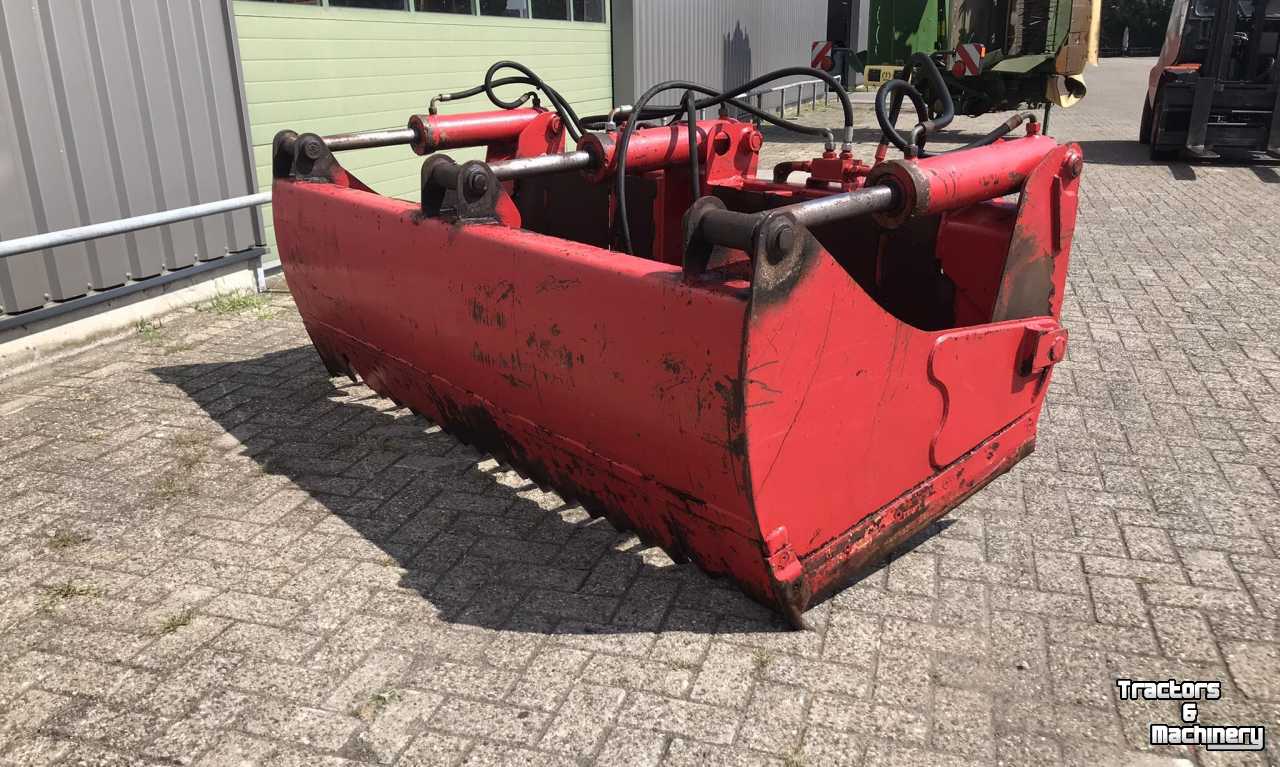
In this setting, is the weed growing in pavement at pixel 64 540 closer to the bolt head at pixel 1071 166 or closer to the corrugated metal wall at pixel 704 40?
the bolt head at pixel 1071 166

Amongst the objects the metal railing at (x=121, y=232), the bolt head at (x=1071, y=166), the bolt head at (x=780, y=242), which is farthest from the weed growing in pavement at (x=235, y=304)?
the bolt head at (x=1071, y=166)

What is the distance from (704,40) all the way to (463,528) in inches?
480

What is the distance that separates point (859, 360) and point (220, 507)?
95.0 inches

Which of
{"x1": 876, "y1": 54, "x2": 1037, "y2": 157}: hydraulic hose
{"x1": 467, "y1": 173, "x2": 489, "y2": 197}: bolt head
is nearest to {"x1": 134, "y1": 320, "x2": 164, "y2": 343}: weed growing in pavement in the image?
{"x1": 467, "y1": 173, "x2": 489, "y2": 197}: bolt head

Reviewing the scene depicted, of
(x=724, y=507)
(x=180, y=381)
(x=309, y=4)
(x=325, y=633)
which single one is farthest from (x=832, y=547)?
(x=309, y=4)

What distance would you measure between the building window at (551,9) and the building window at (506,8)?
0.23m

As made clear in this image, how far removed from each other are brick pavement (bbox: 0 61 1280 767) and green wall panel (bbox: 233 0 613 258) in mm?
2928

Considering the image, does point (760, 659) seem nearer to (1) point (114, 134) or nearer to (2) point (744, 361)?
(2) point (744, 361)

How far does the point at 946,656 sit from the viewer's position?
2.58 metres

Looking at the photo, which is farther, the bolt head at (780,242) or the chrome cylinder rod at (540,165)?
the chrome cylinder rod at (540,165)

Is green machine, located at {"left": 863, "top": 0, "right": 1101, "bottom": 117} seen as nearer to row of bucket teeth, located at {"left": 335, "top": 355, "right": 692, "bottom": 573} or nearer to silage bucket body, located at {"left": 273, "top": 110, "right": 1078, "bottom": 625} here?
silage bucket body, located at {"left": 273, "top": 110, "right": 1078, "bottom": 625}

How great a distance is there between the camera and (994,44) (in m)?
13.7

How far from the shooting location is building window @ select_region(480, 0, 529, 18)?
8.73m

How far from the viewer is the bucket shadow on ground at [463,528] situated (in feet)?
9.15
